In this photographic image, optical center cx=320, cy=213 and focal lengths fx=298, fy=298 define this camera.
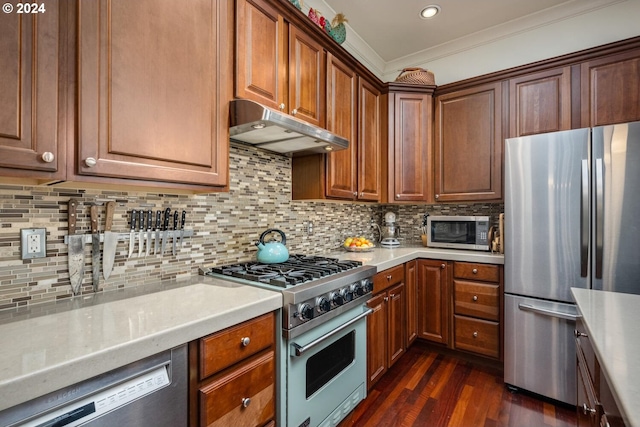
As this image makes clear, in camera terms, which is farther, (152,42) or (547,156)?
(547,156)

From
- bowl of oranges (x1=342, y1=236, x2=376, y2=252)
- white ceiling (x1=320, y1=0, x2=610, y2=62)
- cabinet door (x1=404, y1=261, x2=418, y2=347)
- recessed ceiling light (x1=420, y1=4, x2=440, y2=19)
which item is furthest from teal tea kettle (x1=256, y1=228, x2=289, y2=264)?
recessed ceiling light (x1=420, y1=4, x2=440, y2=19)

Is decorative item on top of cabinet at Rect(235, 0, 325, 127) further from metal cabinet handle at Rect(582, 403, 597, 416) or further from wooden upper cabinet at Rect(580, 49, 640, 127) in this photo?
wooden upper cabinet at Rect(580, 49, 640, 127)

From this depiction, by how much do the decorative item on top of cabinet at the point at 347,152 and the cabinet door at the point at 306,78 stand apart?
10 cm

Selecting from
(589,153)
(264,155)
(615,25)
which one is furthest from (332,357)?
(615,25)

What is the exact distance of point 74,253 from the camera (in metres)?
1.18

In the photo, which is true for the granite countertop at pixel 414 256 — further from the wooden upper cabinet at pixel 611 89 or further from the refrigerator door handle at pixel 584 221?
the wooden upper cabinet at pixel 611 89

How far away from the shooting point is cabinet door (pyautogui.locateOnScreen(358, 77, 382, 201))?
8.26 feet

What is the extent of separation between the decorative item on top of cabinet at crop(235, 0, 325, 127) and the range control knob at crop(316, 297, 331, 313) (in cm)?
107

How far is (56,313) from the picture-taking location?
39.8 inches

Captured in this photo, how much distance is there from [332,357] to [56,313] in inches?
47.4

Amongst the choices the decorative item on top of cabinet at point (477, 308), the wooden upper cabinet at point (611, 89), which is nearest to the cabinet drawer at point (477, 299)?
the decorative item on top of cabinet at point (477, 308)

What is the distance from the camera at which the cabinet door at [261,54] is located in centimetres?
148

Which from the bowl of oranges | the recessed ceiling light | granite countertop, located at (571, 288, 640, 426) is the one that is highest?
the recessed ceiling light

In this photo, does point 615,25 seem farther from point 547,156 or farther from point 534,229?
point 534,229
